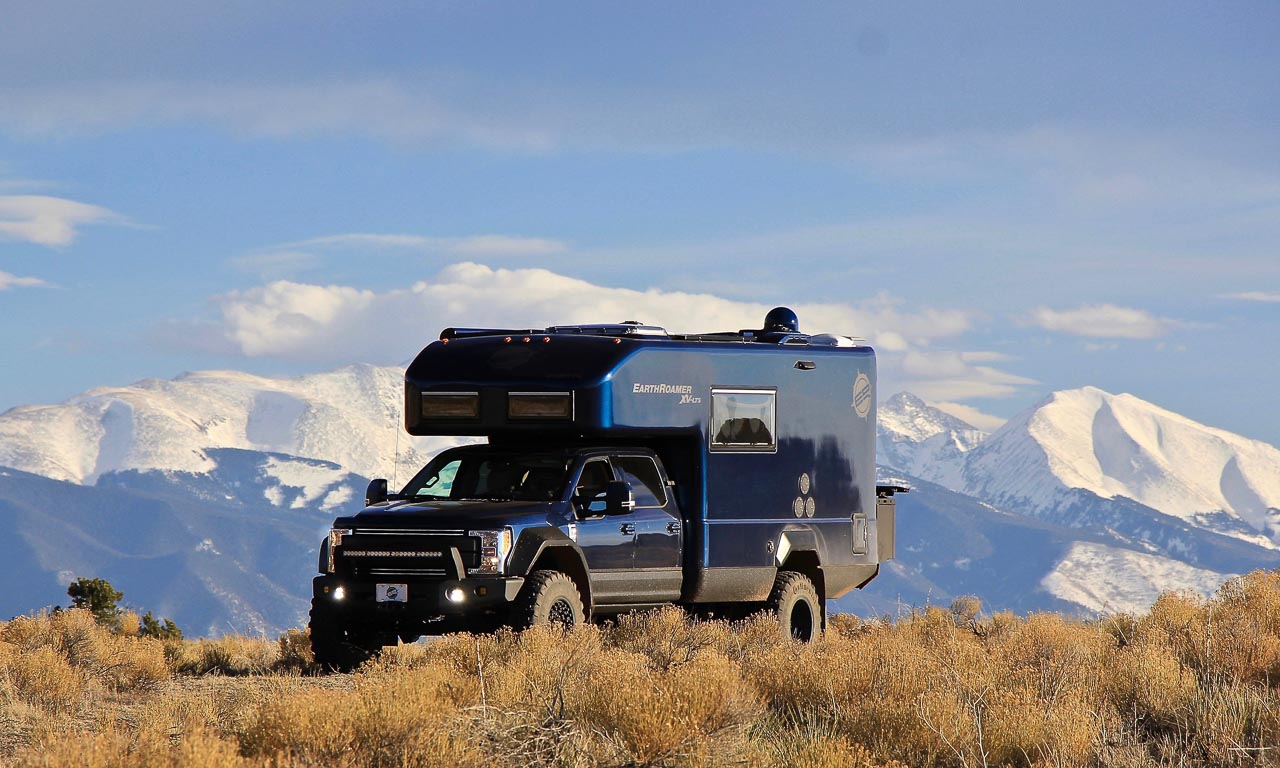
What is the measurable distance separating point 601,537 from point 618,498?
20.3 inches

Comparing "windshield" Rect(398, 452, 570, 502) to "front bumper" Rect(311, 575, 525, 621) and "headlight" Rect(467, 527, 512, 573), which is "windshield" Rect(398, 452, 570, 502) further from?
"front bumper" Rect(311, 575, 525, 621)

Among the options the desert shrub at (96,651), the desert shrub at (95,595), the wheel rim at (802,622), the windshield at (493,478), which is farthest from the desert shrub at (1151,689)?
the desert shrub at (95,595)

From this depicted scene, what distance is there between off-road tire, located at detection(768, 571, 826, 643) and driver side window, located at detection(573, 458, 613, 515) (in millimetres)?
2577

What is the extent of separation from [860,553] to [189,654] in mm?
7585

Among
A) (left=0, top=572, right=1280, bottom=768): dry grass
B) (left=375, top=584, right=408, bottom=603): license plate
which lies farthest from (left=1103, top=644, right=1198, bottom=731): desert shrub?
(left=375, top=584, right=408, bottom=603): license plate

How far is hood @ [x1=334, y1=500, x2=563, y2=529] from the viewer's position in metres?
13.6

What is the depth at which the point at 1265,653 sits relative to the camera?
13312 mm

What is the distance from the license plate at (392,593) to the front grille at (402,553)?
120mm

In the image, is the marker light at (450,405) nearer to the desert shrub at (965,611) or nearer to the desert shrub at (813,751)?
the desert shrub at (813,751)

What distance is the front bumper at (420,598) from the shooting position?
44.0ft

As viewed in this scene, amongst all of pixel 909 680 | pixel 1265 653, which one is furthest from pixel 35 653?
pixel 1265 653

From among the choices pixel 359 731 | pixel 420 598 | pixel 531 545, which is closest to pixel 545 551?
pixel 531 545

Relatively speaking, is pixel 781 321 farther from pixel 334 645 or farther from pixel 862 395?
pixel 334 645

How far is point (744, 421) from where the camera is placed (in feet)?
53.7
